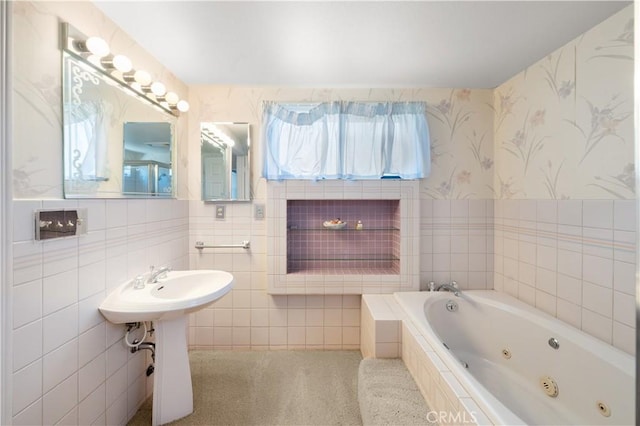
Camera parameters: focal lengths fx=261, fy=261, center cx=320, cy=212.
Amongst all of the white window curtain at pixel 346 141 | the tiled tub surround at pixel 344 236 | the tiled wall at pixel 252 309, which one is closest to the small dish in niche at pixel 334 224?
the tiled tub surround at pixel 344 236

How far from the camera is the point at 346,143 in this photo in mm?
2062

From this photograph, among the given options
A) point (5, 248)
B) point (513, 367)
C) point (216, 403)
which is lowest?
point (216, 403)

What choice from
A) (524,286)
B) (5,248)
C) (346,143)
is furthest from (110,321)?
(524,286)

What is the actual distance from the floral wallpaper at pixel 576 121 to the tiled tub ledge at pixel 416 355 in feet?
4.07

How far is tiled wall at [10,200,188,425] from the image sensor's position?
3.12ft

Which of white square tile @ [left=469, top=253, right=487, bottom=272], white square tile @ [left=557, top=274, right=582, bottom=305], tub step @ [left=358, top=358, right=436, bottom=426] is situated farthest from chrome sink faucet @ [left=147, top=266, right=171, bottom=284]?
white square tile @ [left=557, top=274, right=582, bottom=305]

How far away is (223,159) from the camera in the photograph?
2.15 m

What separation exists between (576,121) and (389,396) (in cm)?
184

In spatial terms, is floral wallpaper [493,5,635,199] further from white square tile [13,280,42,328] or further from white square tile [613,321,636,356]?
white square tile [13,280,42,328]

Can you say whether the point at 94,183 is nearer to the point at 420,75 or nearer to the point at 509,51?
the point at 420,75

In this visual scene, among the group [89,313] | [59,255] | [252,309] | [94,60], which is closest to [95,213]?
[59,255]

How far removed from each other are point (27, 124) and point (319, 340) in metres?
2.16

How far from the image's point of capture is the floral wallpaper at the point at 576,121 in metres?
1.29

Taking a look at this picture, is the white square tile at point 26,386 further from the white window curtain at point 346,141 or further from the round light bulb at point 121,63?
the white window curtain at point 346,141
